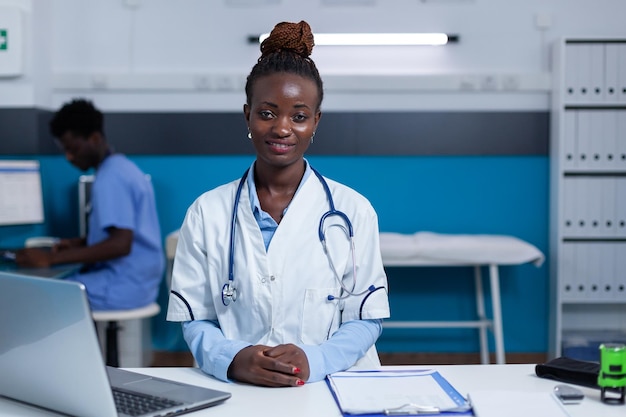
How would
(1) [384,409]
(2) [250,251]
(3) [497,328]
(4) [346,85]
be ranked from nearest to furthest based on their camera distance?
(1) [384,409] < (2) [250,251] < (3) [497,328] < (4) [346,85]

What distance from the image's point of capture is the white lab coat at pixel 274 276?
1540 mm

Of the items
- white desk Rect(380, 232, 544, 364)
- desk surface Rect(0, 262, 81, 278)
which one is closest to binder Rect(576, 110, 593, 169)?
white desk Rect(380, 232, 544, 364)

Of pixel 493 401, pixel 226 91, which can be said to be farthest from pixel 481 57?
pixel 493 401

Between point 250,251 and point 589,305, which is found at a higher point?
point 250,251

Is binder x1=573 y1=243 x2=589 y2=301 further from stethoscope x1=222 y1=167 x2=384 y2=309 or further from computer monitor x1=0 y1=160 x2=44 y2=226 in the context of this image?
stethoscope x1=222 y1=167 x2=384 y2=309

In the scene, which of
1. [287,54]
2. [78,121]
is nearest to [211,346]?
[287,54]

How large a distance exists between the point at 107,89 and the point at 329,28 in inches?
44.4

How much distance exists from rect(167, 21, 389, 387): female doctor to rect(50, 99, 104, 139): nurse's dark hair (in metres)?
1.88

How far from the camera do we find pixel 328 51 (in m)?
4.09

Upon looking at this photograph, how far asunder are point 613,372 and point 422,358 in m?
2.90

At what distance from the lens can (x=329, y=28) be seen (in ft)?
13.4

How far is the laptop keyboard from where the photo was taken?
116 centimetres

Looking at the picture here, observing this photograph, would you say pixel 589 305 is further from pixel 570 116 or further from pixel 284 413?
pixel 284 413

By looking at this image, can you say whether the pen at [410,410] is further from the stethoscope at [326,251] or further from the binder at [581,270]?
the binder at [581,270]
